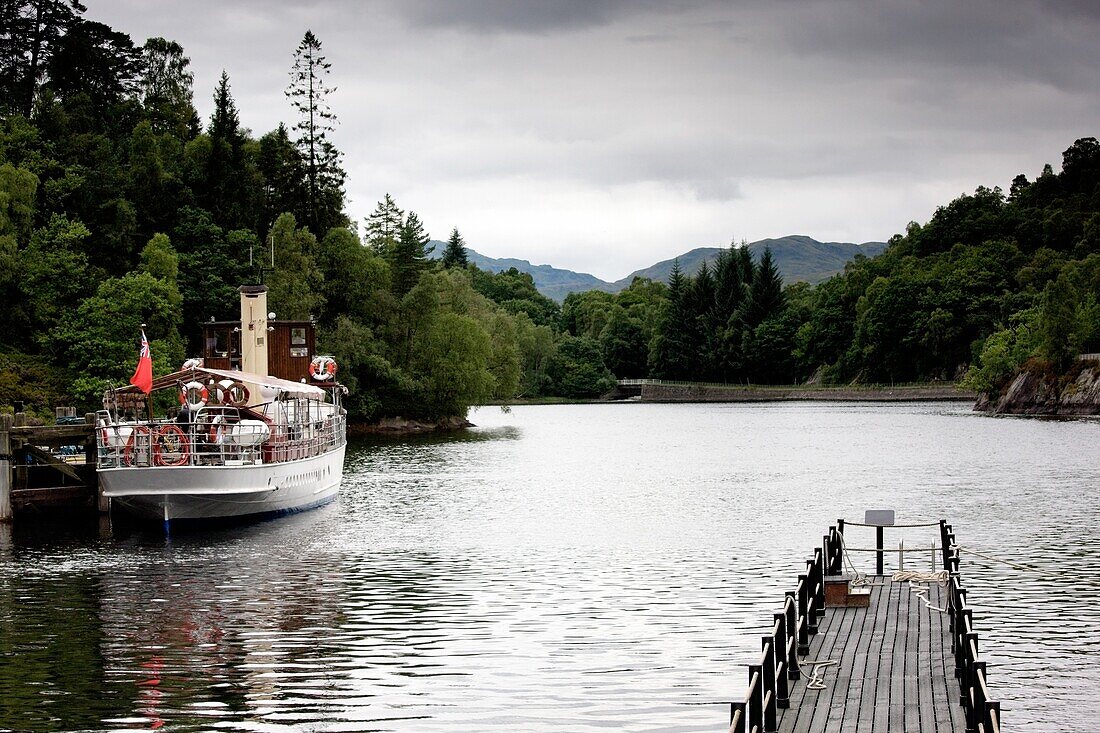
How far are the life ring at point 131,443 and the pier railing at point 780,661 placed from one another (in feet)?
83.4

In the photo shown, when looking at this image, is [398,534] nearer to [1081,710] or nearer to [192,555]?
[192,555]

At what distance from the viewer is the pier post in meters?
41.5

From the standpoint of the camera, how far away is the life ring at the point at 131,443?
133 feet

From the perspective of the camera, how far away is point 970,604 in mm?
28281

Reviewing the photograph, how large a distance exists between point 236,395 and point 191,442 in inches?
250

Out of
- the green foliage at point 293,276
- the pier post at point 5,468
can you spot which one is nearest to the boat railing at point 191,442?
the pier post at point 5,468

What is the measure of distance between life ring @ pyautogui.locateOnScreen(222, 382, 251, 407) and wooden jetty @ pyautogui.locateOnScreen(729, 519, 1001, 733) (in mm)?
28325

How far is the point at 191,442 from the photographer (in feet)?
135

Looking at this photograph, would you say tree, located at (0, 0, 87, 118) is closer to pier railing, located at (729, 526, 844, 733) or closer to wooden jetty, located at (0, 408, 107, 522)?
wooden jetty, located at (0, 408, 107, 522)

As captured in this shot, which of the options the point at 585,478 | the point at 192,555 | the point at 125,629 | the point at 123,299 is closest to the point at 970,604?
the point at 125,629

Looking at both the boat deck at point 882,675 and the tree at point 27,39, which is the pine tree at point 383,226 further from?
the boat deck at point 882,675

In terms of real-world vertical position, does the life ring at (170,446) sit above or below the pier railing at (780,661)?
above

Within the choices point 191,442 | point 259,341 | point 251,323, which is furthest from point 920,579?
point 259,341

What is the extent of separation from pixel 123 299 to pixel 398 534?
4894 cm
